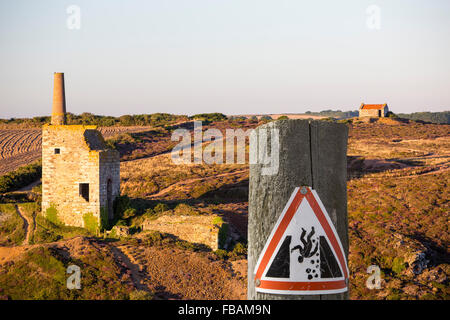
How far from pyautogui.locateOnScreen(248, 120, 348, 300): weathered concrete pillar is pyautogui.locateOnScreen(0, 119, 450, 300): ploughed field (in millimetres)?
10354

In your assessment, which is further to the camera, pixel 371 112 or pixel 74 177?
pixel 371 112

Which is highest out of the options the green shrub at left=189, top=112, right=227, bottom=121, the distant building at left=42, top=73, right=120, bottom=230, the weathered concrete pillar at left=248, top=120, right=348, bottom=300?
the green shrub at left=189, top=112, right=227, bottom=121

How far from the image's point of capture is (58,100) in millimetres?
24328

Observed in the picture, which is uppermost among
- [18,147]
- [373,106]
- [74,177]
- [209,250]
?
[373,106]

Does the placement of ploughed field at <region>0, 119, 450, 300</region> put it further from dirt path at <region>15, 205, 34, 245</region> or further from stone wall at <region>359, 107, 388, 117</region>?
stone wall at <region>359, 107, 388, 117</region>

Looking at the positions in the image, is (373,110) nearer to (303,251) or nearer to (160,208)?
(160,208)

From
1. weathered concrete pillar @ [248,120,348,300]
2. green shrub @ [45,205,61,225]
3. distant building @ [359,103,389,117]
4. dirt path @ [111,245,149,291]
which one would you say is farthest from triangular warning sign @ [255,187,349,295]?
distant building @ [359,103,389,117]

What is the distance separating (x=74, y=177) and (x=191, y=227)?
6.47m

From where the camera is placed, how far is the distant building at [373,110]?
79625 mm

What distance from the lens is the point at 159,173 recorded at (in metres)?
43.4

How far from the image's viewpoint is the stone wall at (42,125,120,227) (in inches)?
819

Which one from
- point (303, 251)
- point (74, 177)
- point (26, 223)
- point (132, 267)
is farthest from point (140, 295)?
point (26, 223)

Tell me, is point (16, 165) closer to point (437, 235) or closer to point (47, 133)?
→ point (47, 133)

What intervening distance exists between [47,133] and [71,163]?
1.92m
